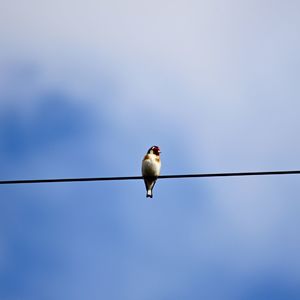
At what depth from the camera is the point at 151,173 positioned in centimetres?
1460

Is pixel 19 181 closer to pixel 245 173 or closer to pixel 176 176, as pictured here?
pixel 176 176

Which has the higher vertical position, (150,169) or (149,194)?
(150,169)

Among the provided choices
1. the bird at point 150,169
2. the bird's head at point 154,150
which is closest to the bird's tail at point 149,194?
the bird at point 150,169

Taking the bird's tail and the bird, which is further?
the bird

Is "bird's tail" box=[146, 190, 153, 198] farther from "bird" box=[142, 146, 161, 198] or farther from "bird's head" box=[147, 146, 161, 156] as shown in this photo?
"bird's head" box=[147, 146, 161, 156]

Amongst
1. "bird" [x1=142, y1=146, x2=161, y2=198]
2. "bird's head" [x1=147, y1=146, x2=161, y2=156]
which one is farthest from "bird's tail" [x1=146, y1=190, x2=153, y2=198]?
"bird's head" [x1=147, y1=146, x2=161, y2=156]

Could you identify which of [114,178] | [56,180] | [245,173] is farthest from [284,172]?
[56,180]

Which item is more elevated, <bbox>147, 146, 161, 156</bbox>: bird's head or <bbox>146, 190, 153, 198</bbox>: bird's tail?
<bbox>147, 146, 161, 156</bbox>: bird's head

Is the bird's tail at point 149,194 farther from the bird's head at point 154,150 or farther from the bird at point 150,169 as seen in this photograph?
the bird's head at point 154,150

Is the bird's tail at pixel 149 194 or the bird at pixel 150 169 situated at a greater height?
the bird at pixel 150 169

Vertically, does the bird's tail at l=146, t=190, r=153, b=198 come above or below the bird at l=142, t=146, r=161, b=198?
below

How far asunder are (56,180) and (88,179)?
1.45ft

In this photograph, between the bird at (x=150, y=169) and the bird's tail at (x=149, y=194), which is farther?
the bird at (x=150, y=169)

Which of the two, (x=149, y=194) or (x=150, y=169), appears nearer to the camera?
(x=149, y=194)
